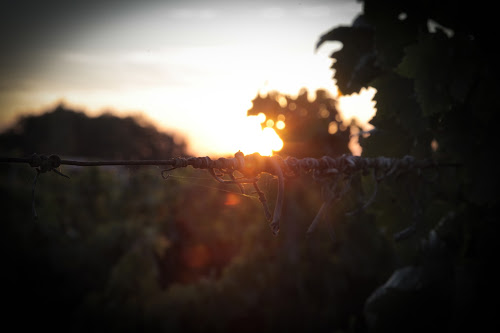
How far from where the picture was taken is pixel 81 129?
100500mm

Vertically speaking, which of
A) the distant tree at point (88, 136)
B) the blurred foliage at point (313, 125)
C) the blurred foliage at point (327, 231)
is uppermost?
the distant tree at point (88, 136)

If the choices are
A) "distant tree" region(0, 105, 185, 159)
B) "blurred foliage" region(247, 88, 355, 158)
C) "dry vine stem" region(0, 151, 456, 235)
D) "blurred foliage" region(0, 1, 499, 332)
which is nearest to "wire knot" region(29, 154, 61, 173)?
"dry vine stem" region(0, 151, 456, 235)

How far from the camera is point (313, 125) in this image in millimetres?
6352

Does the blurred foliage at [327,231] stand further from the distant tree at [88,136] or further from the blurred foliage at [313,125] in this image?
the distant tree at [88,136]

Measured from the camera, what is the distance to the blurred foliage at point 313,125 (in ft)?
17.1

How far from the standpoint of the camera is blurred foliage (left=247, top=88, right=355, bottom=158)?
520 centimetres

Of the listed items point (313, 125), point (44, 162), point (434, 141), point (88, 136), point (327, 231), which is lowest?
point (327, 231)

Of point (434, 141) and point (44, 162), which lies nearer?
point (44, 162)

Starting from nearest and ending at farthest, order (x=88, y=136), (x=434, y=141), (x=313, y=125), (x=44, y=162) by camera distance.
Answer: (x=44, y=162), (x=434, y=141), (x=313, y=125), (x=88, y=136)

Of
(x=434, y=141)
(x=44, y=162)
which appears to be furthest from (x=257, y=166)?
(x=434, y=141)

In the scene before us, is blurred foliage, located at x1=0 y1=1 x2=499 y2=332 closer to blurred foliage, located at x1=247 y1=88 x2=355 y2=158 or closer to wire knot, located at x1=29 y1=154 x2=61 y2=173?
blurred foliage, located at x1=247 y1=88 x2=355 y2=158

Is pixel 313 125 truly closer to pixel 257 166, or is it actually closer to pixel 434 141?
pixel 434 141

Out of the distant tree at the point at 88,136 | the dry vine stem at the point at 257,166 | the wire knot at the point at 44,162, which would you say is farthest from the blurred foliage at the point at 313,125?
the distant tree at the point at 88,136

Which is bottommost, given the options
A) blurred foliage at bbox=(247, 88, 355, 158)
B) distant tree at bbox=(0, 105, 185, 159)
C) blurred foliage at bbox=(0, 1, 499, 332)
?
blurred foliage at bbox=(0, 1, 499, 332)
